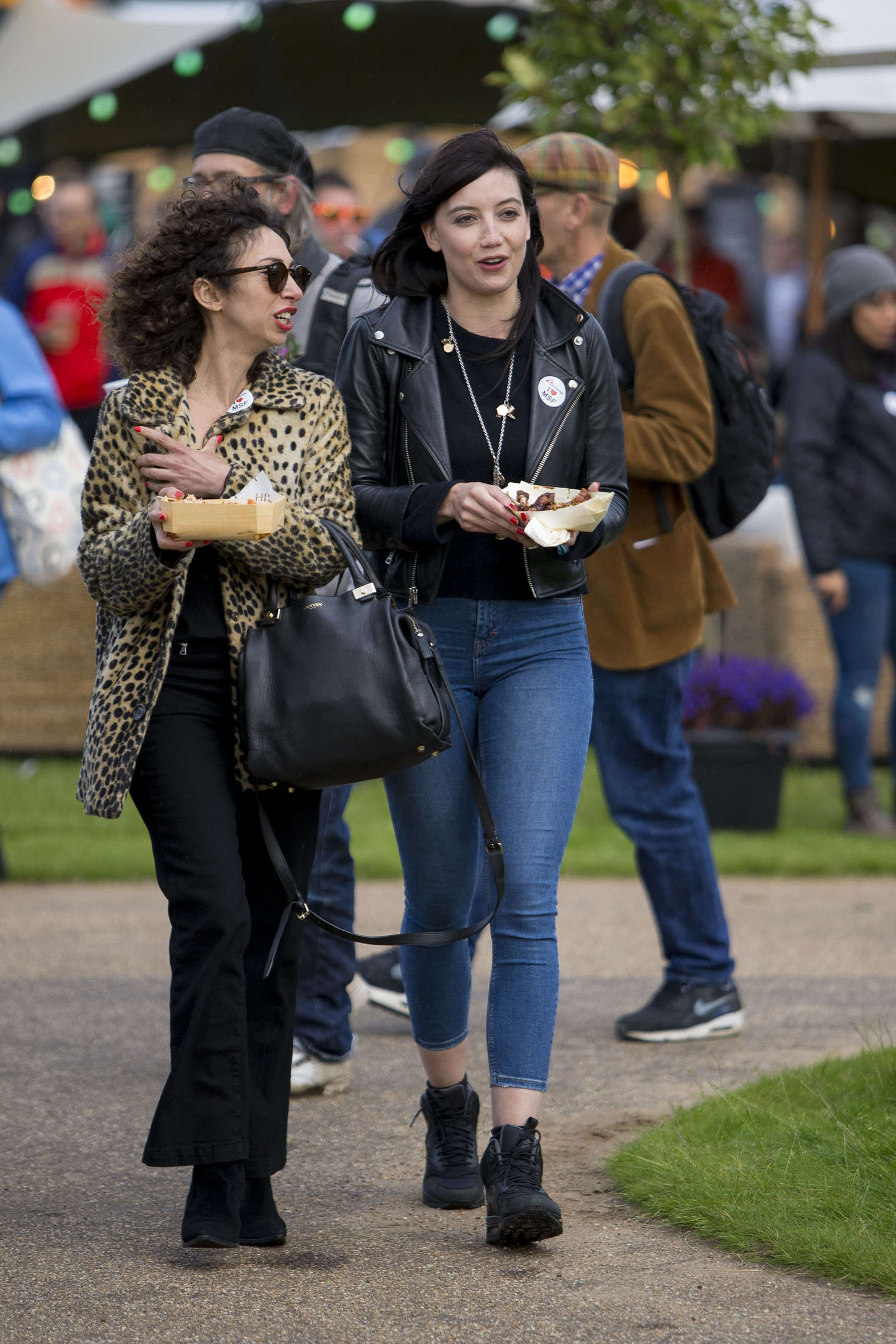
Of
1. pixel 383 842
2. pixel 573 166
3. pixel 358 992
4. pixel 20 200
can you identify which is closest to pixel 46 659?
pixel 383 842

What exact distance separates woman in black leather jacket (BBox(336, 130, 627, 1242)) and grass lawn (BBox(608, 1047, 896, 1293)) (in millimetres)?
381

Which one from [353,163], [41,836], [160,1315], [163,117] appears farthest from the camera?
[353,163]

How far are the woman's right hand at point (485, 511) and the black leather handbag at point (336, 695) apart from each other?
0.22m

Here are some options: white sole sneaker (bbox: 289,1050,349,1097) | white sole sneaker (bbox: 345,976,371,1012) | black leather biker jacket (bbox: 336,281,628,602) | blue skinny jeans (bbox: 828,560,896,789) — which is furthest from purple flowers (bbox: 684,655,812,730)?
black leather biker jacket (bbox: 336,281,628,602)

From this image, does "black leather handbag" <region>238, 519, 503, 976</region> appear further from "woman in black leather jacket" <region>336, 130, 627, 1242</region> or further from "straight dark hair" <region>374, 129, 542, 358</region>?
"straight dark hair" <region>374, 129, 542, 358</region>

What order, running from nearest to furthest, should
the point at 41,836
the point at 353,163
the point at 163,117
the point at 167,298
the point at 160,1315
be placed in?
1. the point at 160,1315
2. the point at 167,298
3. the point at 41,836
4. the point at 163,117
5. the point at 353,163

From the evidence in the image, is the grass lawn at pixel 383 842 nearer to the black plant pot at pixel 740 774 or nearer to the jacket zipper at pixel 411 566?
the black plant pot at pixel 740 774

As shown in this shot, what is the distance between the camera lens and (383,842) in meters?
8.09

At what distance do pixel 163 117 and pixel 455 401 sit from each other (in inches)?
399

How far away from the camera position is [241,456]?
345 centimetres

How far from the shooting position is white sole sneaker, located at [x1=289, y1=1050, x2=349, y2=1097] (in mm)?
4547

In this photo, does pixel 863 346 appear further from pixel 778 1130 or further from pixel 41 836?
pixel 778 1130

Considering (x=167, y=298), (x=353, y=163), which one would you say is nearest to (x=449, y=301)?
(x=167, y=298)

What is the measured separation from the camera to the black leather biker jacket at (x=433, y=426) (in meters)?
3.69
